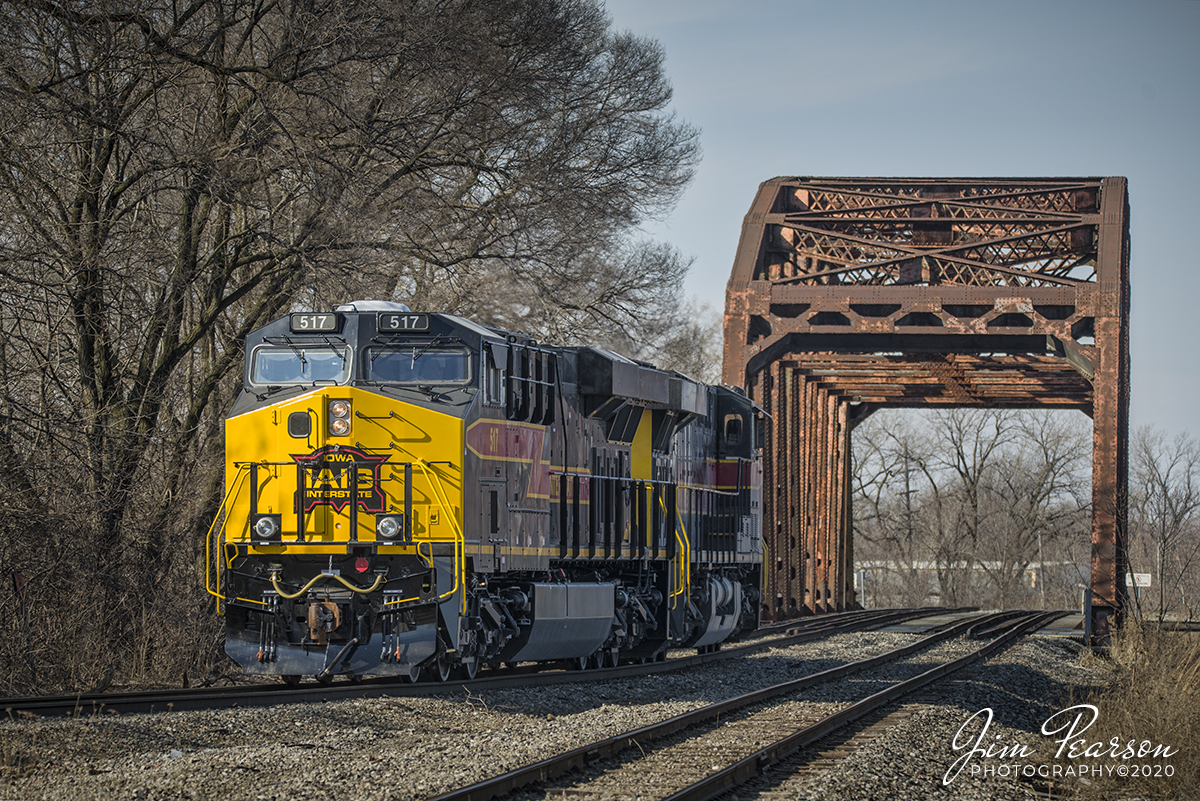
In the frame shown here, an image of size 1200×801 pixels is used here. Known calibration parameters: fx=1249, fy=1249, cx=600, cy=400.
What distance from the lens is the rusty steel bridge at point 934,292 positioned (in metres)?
25.8

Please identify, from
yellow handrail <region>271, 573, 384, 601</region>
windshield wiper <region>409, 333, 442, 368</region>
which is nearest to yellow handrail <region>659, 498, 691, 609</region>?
windshield wiper <region>409, 333, 442, 368</region>

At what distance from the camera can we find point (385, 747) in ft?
30.3

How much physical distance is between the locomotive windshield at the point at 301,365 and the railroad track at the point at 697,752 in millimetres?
4628

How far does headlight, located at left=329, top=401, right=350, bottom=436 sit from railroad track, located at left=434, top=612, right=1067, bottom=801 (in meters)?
4.05

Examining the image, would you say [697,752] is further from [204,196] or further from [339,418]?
[204,196]

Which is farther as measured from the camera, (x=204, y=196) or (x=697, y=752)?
(x=204, y=196)

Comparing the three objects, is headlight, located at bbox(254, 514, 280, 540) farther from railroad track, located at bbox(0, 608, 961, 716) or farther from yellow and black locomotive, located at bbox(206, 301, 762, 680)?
railroad track, located at bbox(0, 608, 961, 716)

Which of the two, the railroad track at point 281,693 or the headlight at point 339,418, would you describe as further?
the headlight at point 339,418

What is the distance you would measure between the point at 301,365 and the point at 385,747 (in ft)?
14.4

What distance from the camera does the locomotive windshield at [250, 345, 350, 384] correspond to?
12.1m

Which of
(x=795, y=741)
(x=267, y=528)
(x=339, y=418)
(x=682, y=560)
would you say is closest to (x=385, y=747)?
(x=267, y=528)

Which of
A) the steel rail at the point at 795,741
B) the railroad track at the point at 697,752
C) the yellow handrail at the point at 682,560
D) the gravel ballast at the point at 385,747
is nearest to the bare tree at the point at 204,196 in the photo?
the gravel ballast at the point at 385,747

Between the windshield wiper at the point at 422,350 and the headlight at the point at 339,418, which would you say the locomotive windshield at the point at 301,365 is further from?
the windshield wiper at the point at 422,350

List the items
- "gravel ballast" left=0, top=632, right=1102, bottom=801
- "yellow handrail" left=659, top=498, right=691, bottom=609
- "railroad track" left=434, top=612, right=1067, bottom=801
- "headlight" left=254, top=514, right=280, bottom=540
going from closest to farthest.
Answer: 1. "gravel ballast" left=0, top=632, right=1102, bottom=801
2. "railroad track" left=434, top=612, right=1067, bottom=801
3. "headlight" left=254, top=514, right=280, bottom=540
4. "yellow handrail" left=659, top=498, right=691, bottom=609
